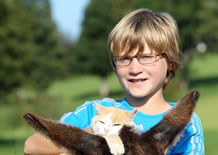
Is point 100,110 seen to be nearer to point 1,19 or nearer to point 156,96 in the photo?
point 156,96

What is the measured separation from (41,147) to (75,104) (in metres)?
47.4

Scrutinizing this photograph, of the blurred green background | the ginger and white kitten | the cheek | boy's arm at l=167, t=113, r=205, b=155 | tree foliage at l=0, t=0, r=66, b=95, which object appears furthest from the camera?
the blurred green background

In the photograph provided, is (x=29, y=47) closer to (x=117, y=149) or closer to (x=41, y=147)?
(x=41, y=147)

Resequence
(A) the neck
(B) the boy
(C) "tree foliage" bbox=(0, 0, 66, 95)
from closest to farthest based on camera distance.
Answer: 1. (B) the boy
2. (A) the neck
3. (C) "tree foliage" bbox=(0, 0, 66, 95)

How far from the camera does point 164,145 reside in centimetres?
247

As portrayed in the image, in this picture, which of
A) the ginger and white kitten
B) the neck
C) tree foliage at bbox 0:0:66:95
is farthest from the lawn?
tree foliage at bbox 0:0:66:95

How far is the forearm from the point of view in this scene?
7.58 feet

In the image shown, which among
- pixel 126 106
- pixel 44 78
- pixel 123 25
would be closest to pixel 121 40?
pixel 123 25

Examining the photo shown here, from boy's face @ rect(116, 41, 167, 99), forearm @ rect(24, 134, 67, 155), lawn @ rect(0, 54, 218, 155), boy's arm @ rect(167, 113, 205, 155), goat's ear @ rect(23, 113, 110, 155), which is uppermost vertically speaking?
boy's face @ rect(116, 41, 167, 99)

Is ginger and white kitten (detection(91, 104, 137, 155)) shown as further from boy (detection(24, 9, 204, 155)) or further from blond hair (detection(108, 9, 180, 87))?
blond hair (detection(108, 9, 180, 87))

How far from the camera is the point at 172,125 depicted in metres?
2.50

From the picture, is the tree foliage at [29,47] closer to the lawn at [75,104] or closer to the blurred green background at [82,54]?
the blurred green background at [82,54]

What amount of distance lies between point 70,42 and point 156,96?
9217 centimetres

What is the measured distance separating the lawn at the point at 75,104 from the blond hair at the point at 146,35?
3.95ft
